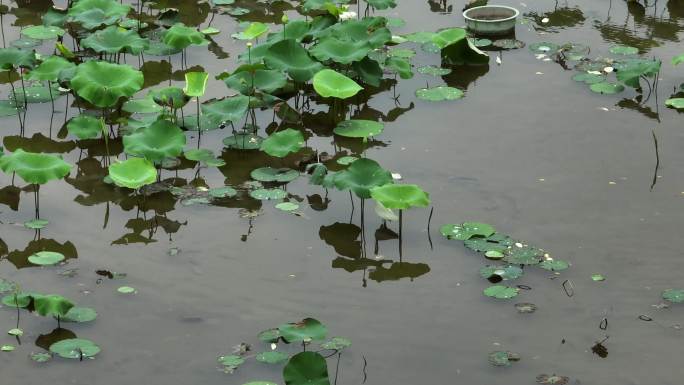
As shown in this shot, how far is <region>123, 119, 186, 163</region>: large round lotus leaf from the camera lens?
17.0ft

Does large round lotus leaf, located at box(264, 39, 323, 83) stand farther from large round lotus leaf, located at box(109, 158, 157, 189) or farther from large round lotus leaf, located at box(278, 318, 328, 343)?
large round lotus leaf, located at box(278, 318, 328, 343)

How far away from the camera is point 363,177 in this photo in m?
4.88

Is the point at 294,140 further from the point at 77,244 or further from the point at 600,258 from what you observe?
the point at 600,258

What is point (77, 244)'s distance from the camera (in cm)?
486

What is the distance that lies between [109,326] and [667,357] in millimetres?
2182

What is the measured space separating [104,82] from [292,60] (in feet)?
3.47

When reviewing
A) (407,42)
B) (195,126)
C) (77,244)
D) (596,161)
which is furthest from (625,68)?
(77,244)

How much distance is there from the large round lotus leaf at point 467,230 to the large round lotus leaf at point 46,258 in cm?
173

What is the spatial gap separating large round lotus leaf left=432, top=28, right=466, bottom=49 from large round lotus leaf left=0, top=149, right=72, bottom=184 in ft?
8.56

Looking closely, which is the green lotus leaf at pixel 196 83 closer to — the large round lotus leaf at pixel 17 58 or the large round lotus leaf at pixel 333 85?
the large round lotus leaf at pixel 333 85

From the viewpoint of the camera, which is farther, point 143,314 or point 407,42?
point 407,42

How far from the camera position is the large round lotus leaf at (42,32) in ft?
22.8

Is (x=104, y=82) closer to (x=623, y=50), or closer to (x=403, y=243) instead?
(x=403, y=243)

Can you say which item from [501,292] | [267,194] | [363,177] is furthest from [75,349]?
[501,292]
